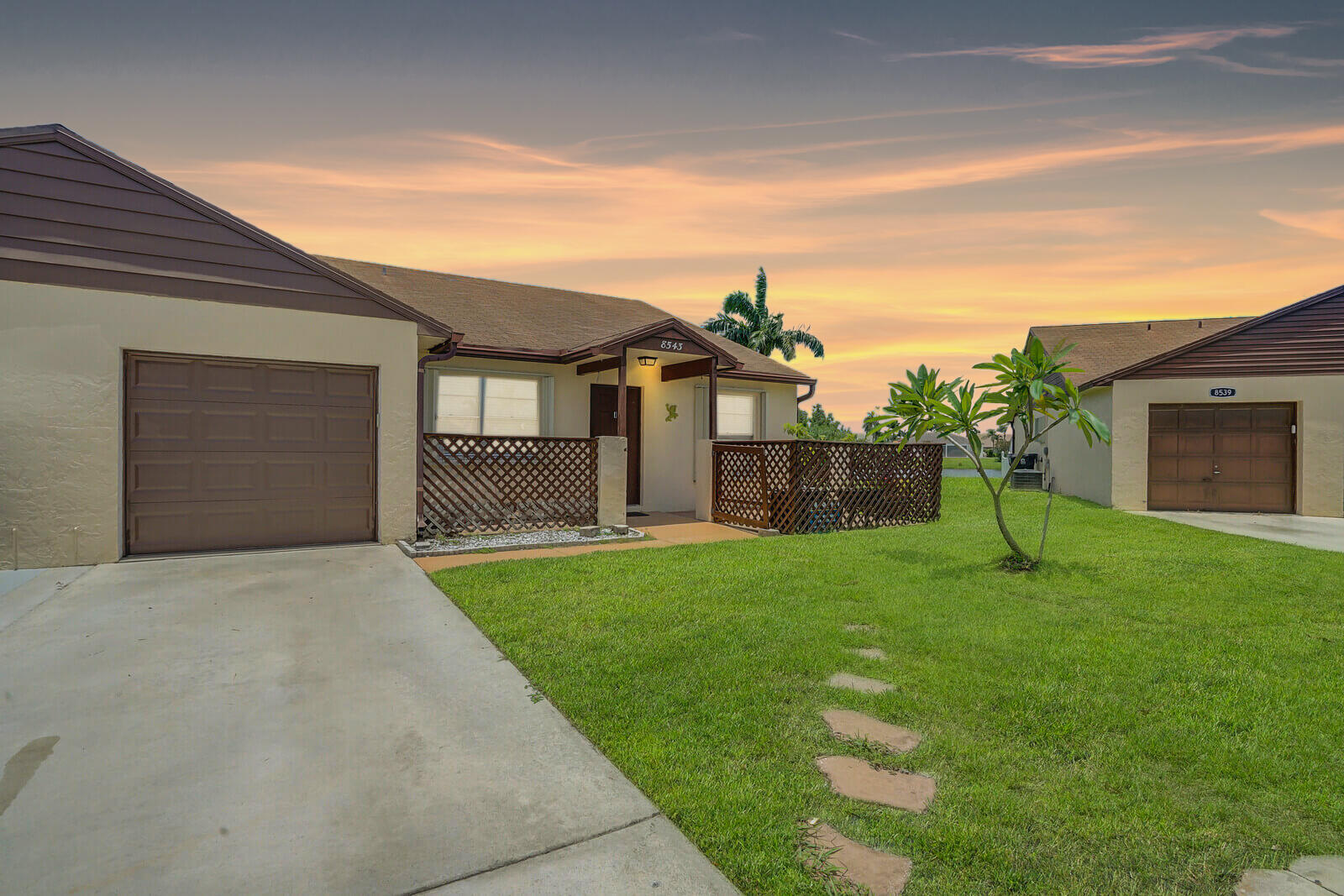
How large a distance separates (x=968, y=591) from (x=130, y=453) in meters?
8.95

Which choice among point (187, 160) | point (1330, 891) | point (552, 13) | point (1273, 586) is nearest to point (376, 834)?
point (1330, 891)

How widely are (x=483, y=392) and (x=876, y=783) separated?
937 cm

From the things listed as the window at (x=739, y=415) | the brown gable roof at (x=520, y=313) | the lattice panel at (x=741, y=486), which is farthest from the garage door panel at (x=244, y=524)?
the window at (x=739, y=415)

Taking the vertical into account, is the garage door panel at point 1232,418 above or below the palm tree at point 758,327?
below

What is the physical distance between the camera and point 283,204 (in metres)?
10.5

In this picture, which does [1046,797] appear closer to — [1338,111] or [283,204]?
[283,204]

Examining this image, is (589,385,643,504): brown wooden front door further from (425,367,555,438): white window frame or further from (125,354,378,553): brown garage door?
(125,354,378,553): brown garage door

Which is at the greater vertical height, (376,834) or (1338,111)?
(1338,111)

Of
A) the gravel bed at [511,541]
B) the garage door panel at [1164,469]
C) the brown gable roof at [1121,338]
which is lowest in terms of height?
the gravel bed at [511,541]

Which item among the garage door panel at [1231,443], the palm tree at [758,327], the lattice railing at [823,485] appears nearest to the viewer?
the lattice railing at [823,485]

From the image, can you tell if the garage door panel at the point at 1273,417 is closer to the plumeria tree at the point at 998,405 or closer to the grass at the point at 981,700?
the grass at the point at 981,700

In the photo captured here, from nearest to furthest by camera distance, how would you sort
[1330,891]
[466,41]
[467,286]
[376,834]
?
[1330,891] < [376,834] < [466,41] < [467,286]

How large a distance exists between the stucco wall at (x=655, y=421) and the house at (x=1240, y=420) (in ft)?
28.2

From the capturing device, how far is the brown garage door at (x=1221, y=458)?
12906 mm
